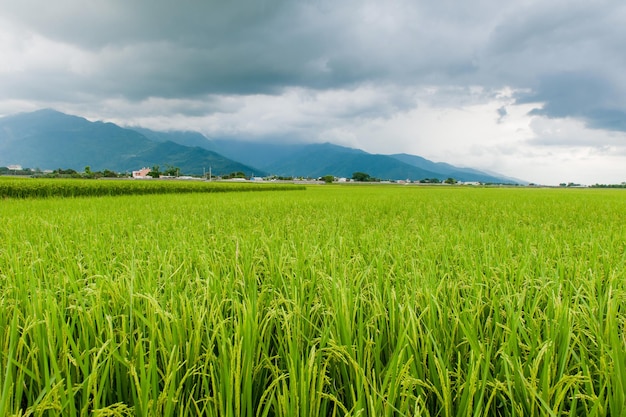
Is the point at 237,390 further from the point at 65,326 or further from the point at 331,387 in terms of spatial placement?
the point at 65,326

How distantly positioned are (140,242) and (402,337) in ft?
11.1

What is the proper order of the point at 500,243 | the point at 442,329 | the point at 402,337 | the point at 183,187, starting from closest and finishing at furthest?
the point at 402,337, the point at 442,329, the point at 500,243, the point at 183,187

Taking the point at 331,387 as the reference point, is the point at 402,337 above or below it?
above

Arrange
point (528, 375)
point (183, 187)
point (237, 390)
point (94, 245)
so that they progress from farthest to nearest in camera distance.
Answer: point (183, 187), point (94, 245), point (528, 375), point (237, 390)

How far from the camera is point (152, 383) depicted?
971 mm

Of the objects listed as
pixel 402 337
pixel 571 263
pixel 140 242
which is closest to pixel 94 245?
pixel 140 242

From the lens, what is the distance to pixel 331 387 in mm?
1100

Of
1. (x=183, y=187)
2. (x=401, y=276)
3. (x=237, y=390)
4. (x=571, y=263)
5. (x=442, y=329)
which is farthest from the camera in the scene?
(x=183, y=187)

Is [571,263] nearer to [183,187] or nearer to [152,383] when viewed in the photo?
[152,383]

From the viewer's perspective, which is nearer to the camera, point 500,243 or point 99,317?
point 99,317

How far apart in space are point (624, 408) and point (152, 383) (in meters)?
1.43

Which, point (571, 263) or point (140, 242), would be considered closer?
point (571, 263)

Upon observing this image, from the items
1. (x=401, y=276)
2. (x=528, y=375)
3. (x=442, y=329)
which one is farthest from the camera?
(x=401, y=276)

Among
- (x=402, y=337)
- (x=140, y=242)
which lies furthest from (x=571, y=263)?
(x=140, y=242)
